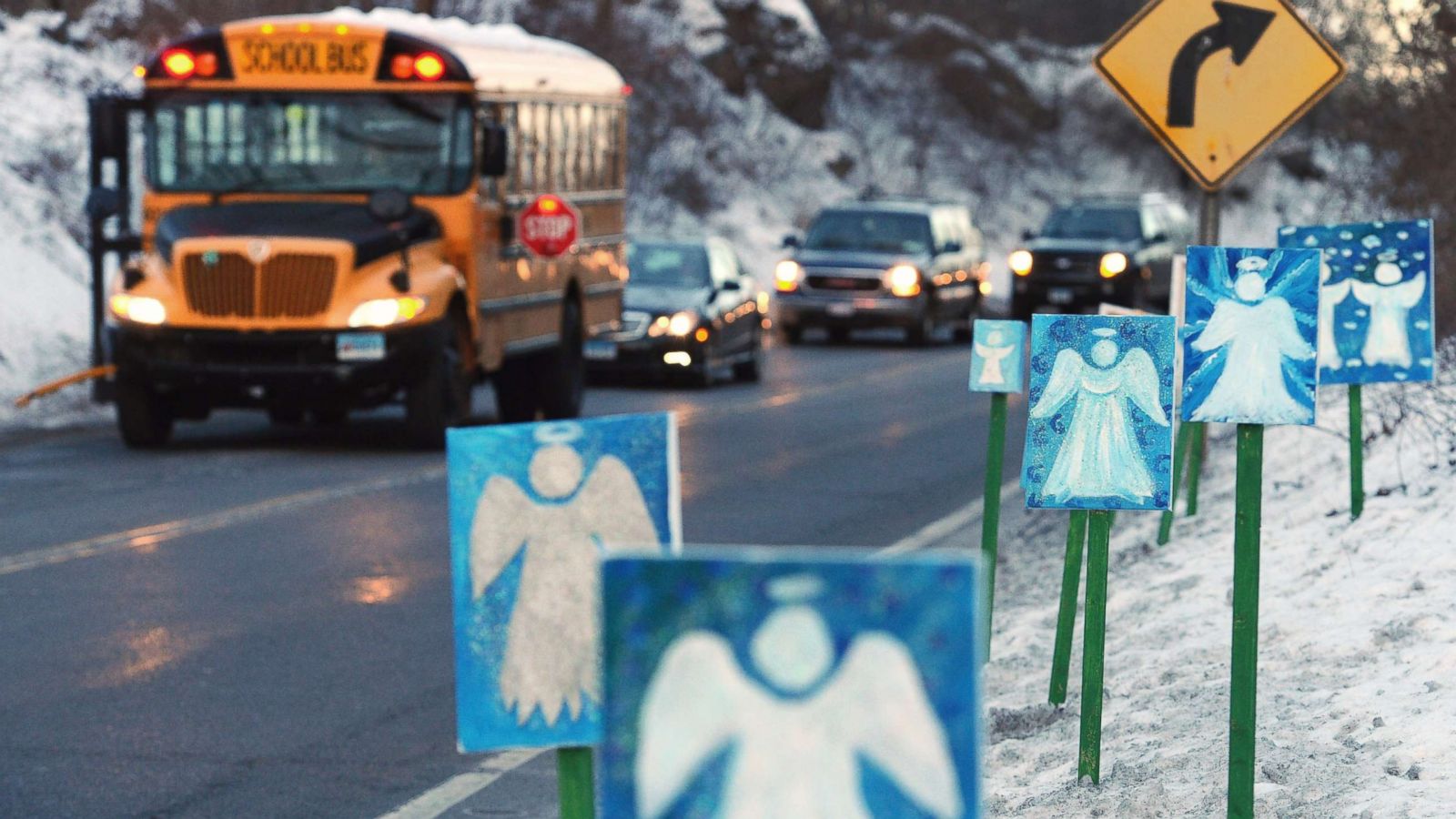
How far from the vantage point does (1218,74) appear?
34.4ft

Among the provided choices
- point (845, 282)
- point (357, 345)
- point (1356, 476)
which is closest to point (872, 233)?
point (845, 282)

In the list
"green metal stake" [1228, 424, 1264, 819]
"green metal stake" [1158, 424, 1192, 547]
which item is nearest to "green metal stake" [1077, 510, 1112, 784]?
"green metal stake" [1228, 424, 1264, 819]

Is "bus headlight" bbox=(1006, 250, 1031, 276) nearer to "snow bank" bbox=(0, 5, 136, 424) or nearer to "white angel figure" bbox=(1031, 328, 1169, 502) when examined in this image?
"snow bank" bbox=(0, 5, 136, 424)

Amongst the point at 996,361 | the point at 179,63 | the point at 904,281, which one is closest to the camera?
the point at 996,361

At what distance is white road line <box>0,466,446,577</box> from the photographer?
11.2 meters

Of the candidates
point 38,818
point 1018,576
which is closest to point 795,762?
point 38,818

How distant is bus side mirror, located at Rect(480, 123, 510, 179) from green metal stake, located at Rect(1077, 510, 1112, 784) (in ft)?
35.9

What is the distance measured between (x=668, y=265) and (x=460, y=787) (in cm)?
1740

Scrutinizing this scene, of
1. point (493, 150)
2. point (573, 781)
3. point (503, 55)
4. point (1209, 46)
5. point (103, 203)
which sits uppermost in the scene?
point (503, 55)

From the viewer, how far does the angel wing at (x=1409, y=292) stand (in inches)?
425

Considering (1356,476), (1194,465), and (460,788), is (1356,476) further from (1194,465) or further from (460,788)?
(460,788)

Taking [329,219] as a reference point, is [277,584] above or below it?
below

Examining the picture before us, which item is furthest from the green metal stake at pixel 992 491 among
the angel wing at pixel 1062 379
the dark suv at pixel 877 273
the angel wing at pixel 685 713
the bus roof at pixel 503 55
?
the dark suv at pixel 877 273

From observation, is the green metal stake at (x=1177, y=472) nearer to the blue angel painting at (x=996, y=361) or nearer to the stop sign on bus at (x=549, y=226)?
the blue angel painting at (x=996, y=361)
